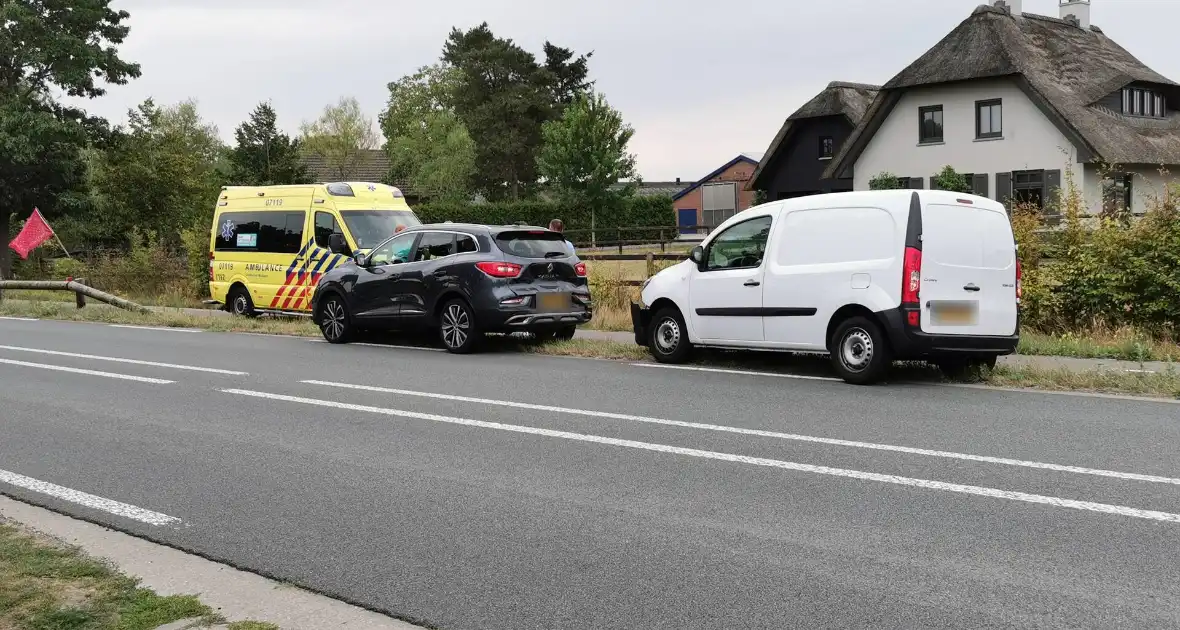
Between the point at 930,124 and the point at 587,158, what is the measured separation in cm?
2459

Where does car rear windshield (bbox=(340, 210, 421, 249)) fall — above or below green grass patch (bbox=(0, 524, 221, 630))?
above

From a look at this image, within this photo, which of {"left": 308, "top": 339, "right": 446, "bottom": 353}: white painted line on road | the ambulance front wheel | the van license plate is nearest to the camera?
the van license plate

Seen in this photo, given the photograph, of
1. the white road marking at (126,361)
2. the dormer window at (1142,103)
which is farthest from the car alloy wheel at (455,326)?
the dormer window at (1142,103)

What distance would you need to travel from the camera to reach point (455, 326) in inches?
591

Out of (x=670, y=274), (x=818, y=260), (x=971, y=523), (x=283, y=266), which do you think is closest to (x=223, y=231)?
(x=283, y=266)

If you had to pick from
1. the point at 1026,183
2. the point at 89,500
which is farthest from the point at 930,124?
the point at 89,500

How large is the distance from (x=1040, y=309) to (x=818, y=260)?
4317 mm

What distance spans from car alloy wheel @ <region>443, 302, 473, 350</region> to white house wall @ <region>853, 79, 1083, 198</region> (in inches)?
1142

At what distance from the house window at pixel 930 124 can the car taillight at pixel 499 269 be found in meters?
32.2

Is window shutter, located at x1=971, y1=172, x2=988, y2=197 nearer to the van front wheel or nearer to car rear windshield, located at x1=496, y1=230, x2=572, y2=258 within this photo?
car rear windshield, located at x1=496, y1=230, x2=572, y2=258

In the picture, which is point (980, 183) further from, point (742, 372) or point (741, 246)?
point (742, 372)

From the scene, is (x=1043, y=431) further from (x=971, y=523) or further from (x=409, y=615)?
(x=409, y=615)

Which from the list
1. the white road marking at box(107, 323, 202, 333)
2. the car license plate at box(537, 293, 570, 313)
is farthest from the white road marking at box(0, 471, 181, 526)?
the white road marking at box(107, 323, 202, 333)

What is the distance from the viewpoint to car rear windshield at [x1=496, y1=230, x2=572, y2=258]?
14.9 m
